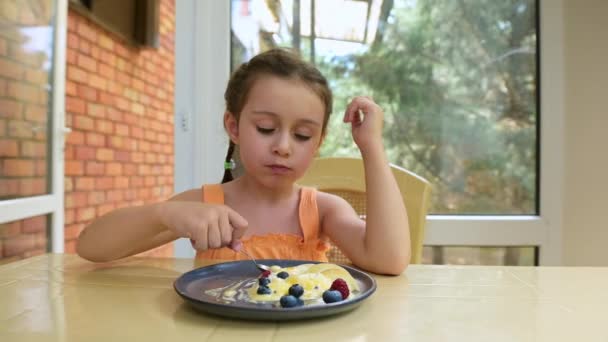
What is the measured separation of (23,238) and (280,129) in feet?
4.40

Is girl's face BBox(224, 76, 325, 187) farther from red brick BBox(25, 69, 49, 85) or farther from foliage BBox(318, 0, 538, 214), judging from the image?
red brick BBox(25, 69, 49, 85)

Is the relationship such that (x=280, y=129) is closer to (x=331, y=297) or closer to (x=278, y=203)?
(x=278, y=203)

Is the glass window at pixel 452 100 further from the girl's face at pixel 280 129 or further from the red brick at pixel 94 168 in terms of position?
the red brick at pixel 94 168

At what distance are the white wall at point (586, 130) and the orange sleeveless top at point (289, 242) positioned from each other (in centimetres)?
120

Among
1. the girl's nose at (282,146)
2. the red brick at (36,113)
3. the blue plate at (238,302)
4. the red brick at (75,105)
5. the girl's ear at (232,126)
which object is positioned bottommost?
the blue plate at (238,302)

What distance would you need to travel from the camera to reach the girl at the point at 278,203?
809 mm

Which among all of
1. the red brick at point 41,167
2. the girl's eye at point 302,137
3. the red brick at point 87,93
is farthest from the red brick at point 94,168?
the girl's eye at point 302,137

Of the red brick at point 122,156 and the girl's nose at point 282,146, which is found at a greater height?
the red brick at point 122,156

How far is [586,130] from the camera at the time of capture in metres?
1.82

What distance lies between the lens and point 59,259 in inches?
35.1

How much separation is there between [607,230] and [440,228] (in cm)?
60

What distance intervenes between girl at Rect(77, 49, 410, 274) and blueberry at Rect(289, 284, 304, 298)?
0.17 meters

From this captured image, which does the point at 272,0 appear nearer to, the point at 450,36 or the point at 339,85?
the point at 339,85

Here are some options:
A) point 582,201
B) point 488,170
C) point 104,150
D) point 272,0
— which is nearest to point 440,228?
point 488,170
